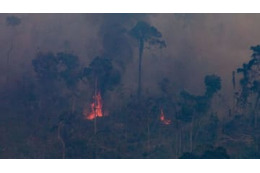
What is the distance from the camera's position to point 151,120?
Answer: 23.2 ft

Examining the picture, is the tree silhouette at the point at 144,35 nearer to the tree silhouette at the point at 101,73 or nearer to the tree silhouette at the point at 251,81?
the tree silhouette at the point at 101,73

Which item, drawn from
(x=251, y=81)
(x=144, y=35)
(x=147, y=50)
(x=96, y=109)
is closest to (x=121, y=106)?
(x=96, y=109)

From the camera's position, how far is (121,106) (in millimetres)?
7129

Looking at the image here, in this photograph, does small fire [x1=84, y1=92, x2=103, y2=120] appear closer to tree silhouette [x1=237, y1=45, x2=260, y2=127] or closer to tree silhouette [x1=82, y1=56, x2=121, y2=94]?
tree silhouette [x1=82, y1=56, x2=121, y2=94]

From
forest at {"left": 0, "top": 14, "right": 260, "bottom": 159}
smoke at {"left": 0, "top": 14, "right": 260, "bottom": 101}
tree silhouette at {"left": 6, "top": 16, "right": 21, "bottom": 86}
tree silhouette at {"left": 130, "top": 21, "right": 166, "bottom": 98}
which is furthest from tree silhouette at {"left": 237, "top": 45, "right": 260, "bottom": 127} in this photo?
tree silhouette at {"left": 6, "top": 16, "right": 21, "bottom": 86}

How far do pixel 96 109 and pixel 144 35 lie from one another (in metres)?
1.67

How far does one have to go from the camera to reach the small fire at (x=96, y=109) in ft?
23.4

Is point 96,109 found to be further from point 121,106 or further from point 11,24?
point 11,24

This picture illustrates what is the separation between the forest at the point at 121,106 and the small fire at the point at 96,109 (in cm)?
2

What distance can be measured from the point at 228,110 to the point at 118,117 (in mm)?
2032

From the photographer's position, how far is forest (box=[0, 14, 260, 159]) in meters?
6.98

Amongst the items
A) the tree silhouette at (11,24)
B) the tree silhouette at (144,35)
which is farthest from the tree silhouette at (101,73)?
the tree silhouette at (11,24)

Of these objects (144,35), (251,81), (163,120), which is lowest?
(163,120)

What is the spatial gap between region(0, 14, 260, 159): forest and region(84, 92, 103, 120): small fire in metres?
0.02
